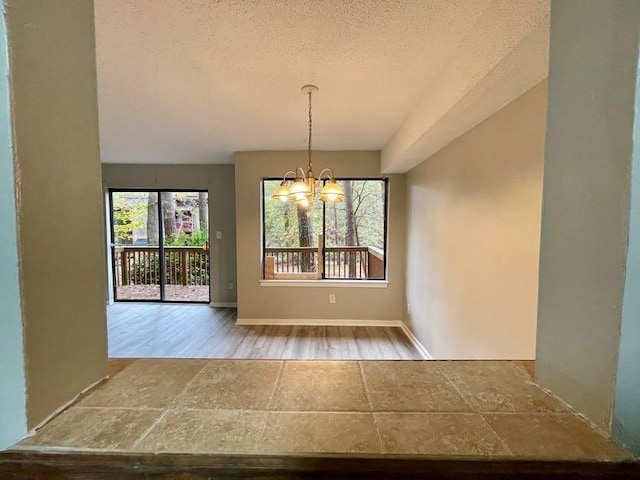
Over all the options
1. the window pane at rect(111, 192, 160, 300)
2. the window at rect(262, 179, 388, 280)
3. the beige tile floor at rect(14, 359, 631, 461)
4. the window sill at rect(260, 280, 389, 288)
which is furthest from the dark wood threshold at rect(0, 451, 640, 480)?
the window pane at rect(111, 192, 160, 300)

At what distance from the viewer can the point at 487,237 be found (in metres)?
2.07

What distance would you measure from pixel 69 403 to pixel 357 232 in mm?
4106

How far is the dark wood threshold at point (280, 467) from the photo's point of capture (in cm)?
46

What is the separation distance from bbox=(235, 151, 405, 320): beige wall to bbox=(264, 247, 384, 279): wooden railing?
0.84ft

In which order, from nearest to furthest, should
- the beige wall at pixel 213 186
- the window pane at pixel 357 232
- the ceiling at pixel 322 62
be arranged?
the ceiling at pixel 322 62 < the window pane at pixel 357 232 < the beige wall at pixel 213 186

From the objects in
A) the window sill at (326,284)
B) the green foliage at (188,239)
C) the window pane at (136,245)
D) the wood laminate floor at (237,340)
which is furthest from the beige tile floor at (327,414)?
the window pane at (136,245)

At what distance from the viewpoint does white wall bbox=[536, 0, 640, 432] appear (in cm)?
48

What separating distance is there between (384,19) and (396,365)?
1.54 metres

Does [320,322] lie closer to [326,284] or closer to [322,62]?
[326,284]

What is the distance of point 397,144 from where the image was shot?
324 centimetres

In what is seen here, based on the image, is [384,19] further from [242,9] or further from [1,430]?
[1,430]

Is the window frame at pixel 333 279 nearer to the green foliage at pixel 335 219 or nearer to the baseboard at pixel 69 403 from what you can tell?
the green foliage at pixel 335 219

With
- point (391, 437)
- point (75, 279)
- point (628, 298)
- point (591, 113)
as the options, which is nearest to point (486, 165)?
point (591, 113)

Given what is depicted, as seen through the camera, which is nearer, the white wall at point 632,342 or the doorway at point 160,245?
the white wall at point 632,342
